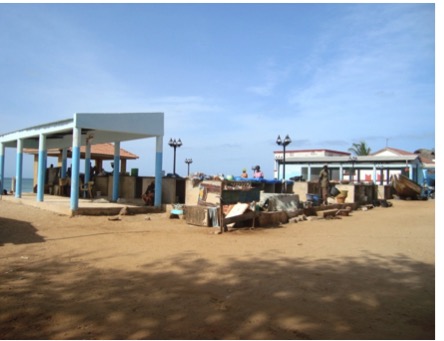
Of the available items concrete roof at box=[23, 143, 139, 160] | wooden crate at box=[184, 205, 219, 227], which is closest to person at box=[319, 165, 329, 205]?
wooden crate at box=[184, 205, 219, 227]

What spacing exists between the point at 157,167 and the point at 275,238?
7.07m

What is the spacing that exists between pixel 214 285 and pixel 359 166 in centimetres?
2943

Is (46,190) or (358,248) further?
(46,190)

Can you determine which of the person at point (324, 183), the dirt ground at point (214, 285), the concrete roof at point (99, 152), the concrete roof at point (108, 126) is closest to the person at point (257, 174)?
the person at point (324, 183)

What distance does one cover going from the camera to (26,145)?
2062 cm

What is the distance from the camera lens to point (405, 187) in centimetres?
2380

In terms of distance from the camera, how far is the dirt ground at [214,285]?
3738mm

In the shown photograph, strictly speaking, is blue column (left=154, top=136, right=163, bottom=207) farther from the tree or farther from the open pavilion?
the tree

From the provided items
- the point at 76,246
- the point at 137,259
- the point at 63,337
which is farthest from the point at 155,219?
the point at 63,337

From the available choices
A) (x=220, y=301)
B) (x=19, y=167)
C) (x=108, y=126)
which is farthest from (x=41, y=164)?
(x=220, y=301)

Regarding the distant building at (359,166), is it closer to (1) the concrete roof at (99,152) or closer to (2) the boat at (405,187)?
(2) the boat at (405,187)

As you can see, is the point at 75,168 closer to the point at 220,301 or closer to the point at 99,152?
the point at 220,301

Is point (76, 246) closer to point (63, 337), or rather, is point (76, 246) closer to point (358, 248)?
point (63, 337)

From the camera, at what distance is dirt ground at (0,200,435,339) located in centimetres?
374
